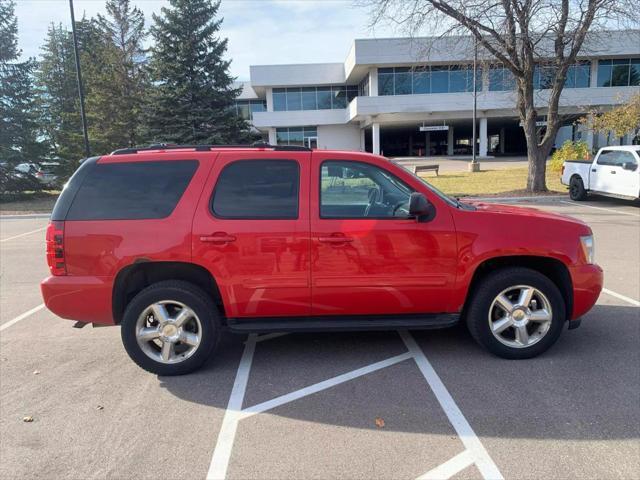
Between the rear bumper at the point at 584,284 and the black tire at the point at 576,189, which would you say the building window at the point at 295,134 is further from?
the rear bumper at the point at 584,284

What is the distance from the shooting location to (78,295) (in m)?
3.96

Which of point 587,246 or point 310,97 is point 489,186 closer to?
point 587,246

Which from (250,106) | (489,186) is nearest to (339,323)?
(489,186)

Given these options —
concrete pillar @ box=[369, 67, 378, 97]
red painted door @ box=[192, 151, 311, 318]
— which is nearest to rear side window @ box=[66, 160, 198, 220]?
red painted door @ box=[192, 151, 311, 318]

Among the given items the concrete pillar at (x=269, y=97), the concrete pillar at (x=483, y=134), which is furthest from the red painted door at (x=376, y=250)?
the concrete pillar at (x=269, y=97)

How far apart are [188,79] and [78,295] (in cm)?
2691

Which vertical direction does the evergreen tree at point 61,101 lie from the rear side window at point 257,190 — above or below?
above

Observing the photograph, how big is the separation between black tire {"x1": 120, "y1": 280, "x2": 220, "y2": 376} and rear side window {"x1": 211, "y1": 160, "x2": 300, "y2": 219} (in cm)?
71

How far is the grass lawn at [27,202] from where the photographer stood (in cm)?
2022

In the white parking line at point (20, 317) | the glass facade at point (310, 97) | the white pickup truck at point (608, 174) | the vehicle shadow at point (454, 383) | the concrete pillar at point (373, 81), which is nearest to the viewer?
the vehicle shadow at point (454, 383)

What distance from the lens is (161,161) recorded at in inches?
161

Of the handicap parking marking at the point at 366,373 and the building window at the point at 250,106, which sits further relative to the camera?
the building window at the point at 250,106

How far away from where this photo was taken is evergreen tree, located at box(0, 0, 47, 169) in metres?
24.8

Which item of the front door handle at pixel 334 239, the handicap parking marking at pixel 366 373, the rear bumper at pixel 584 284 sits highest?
the front door handle at pixel 334 239
